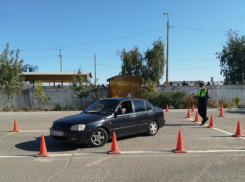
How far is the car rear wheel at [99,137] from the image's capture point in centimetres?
683

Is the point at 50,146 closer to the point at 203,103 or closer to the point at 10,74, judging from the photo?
the point at 203,103

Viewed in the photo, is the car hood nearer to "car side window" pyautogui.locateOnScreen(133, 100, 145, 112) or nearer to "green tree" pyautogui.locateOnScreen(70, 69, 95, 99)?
"car side window" pyautogui.locateOnScreen(133, 100, 145, 112)

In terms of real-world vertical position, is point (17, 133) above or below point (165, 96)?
below

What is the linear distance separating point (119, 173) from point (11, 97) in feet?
60.3

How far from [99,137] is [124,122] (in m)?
1.05

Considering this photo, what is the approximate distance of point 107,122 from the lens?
710 centimetres

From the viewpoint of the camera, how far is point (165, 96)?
813 inches

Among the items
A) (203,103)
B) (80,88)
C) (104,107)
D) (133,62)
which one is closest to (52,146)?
(104,107)

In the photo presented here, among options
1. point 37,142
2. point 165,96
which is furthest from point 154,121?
point 165,96

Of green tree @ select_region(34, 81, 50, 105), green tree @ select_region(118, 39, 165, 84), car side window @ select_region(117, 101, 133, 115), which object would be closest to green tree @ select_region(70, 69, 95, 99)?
green tree @ select_region(34, 81, 50, 105)

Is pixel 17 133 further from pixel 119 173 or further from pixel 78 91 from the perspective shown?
pixel 78 91

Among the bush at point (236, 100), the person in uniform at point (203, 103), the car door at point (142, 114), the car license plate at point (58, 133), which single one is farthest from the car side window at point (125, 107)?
the bush at point (236, 100)

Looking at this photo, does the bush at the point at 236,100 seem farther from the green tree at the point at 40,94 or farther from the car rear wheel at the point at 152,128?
the green tree at the point at 40,94

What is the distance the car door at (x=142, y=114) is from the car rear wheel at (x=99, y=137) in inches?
56.7
